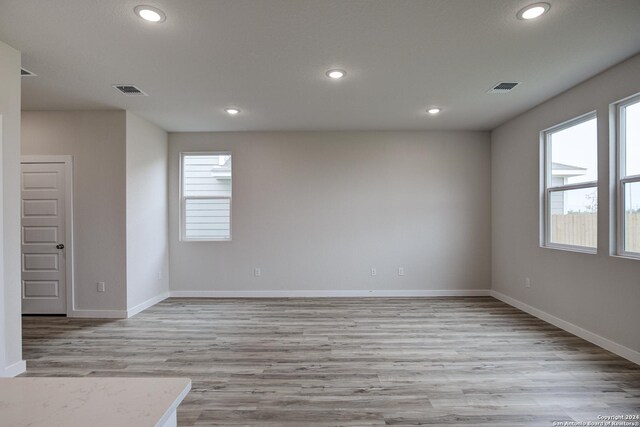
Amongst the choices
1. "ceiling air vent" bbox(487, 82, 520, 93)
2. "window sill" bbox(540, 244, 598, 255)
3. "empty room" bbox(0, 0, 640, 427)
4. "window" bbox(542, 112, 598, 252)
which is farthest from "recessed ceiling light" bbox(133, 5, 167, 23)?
"window sill" bbox(540, 244, 598, 255)

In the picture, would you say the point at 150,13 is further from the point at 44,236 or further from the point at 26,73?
the point at 44,236

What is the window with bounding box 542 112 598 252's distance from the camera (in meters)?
3.45

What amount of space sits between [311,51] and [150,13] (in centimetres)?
120

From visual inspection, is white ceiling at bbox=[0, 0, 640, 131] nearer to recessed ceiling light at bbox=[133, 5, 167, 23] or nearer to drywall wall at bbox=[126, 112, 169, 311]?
recessed ceiling light at bbox=[133, 5, 167, 23]

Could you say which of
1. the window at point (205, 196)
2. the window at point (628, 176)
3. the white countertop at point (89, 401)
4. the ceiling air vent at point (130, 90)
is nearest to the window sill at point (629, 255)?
the window at point (628, 176)

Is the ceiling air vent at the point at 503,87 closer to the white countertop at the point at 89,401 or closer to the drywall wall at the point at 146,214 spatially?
the white countertop at the point at 89,401

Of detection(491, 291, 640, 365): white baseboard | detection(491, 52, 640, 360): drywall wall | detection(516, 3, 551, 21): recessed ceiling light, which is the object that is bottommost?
detection(491, 291, 640, 365): white baseboard

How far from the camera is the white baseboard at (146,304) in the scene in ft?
14.3

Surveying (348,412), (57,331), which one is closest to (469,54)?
(348,412)

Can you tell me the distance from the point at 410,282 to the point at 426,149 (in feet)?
7.21

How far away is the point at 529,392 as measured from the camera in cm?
243

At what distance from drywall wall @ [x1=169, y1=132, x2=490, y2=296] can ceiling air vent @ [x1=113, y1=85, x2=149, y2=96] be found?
178cm

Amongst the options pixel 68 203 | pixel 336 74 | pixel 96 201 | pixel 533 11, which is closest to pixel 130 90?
pixel 96 201

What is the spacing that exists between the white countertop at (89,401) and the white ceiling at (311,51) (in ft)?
7.27
